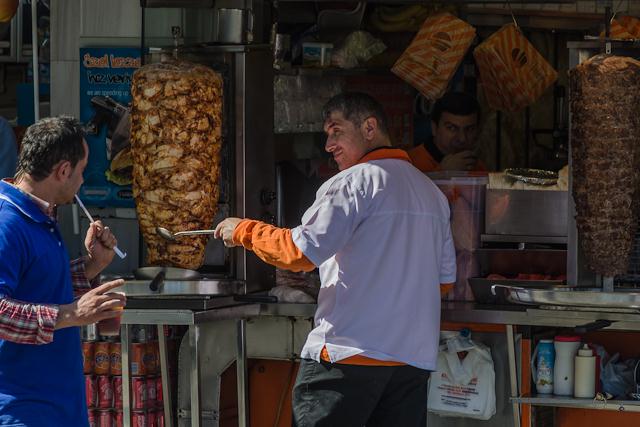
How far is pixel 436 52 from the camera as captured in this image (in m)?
6.56

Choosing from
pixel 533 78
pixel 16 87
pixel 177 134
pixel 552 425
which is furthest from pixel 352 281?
pixel 16 87

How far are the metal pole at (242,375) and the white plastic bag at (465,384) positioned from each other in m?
0.79

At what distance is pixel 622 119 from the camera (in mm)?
4883

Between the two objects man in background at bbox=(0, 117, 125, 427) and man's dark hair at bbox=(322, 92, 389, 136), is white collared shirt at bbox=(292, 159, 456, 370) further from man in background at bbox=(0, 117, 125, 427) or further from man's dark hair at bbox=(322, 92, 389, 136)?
man in background at bbox=(0, 117, 125, 427)

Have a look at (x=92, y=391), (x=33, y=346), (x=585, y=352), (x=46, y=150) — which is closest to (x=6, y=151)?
(x=92, y=391)

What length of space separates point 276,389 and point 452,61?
1862 mm

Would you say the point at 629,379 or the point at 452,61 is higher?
the point at 452,61

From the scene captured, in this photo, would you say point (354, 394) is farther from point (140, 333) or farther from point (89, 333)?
point (89, 333)

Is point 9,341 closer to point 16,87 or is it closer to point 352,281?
point 352,281

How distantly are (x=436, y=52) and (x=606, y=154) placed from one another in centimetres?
182

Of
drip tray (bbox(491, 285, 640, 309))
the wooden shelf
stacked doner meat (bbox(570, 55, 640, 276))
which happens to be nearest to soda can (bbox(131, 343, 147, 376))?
the wooden shelf

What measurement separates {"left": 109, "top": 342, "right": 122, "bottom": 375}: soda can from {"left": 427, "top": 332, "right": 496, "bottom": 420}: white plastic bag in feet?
4.48

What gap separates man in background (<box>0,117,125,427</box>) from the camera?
12.4 feet

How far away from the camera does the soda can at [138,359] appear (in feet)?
18.8
